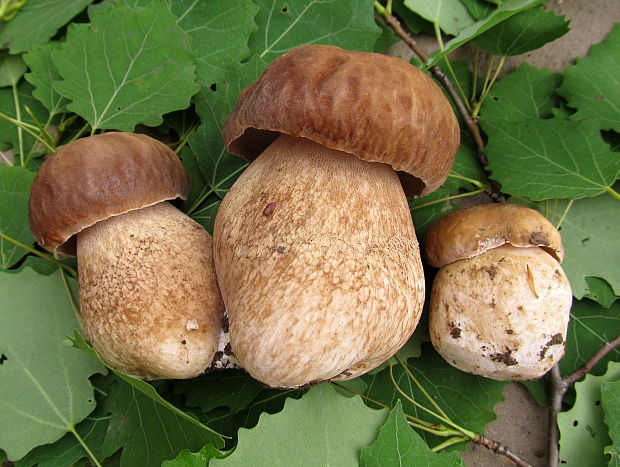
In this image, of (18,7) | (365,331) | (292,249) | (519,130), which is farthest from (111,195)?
(519,130)

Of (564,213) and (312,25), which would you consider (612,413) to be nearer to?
(564,213)

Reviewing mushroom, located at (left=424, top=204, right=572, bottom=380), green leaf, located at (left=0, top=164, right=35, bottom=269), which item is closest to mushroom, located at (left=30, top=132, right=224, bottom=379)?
green leaf, located at (left=0, top=164, right=35, bottom=269)

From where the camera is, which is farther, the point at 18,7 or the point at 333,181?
the point at 18,7

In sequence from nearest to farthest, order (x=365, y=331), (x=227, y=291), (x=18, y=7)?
1. (x=365, y=331)
2. (x=227, y=291)
3. (x=18, y=7)

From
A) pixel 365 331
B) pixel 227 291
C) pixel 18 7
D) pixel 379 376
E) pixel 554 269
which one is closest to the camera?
pixel 365 331

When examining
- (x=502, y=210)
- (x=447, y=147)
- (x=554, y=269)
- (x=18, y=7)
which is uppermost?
(x=18, y=7)

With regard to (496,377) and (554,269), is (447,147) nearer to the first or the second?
(554,269)

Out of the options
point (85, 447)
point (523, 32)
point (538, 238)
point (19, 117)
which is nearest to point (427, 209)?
point (538, 238)

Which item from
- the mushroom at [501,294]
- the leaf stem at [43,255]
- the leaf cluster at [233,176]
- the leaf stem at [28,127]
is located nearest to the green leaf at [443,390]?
the leaf cluster at [233,176]
